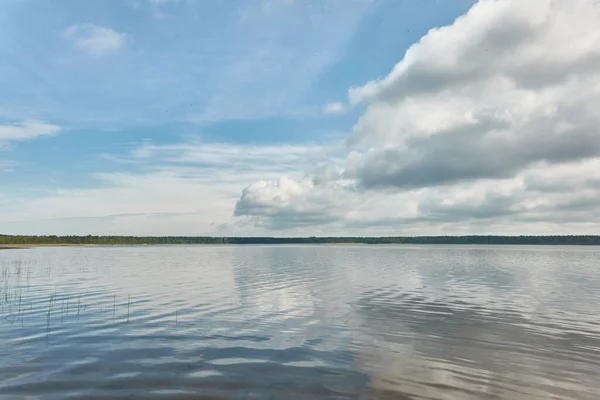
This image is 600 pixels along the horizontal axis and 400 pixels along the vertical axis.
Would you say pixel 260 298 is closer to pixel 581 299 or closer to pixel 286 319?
pixel 286 319

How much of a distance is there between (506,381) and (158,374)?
11.6 meters

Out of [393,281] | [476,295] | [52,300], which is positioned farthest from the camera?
[393,281]

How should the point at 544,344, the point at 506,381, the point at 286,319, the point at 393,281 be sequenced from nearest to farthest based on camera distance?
the point at 506,381 → the point at 544,344 → the point at 286,319 → the point at 393,281

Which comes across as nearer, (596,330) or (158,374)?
(158,374)

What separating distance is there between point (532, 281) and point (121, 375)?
1806 inches

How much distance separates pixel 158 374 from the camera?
1453cm

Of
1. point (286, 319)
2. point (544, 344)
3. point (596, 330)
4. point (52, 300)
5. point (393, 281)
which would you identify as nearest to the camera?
point (544, 344)

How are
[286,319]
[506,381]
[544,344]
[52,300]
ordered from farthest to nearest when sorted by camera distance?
1. [52,300]
2. [286,319]
3. [544,344]
4. [506,381]

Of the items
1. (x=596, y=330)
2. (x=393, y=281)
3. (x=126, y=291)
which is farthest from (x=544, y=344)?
(x=126, y=291)

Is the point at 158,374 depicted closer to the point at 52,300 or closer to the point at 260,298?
the point at 260,298

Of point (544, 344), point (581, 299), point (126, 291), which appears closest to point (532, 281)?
point (581, 299)

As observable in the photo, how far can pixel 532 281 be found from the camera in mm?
47406

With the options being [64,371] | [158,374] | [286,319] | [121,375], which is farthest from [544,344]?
[64,371]

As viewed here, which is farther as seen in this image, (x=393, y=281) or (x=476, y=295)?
(x=393, y=281)
